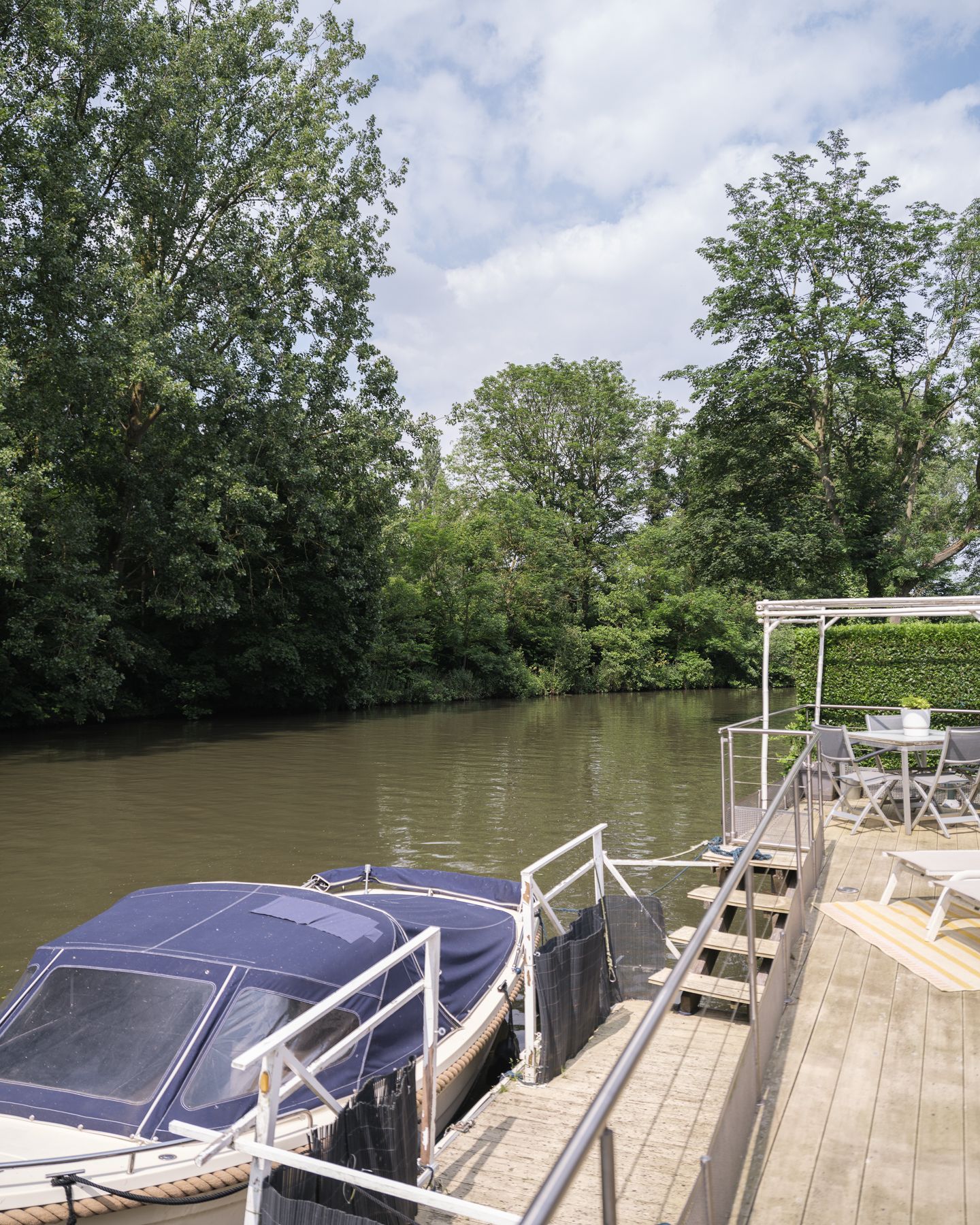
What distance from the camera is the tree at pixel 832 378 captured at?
26156 mm

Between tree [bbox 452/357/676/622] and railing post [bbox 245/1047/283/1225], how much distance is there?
49.9 metres

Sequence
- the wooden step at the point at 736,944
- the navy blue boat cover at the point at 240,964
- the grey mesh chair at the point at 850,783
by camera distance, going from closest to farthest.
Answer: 1. the navy blue boat cover at the point at 240,964
2. the wooden step at the point at 736,944
3. the grey mesh chair at the point at 850,783

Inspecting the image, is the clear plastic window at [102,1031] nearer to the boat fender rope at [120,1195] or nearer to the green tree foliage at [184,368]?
the boat fender rope at [120,1195]

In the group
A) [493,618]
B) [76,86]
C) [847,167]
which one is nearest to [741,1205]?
[76,86]

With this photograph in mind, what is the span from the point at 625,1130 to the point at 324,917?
7.42ft

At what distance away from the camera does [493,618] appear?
42.3 meters

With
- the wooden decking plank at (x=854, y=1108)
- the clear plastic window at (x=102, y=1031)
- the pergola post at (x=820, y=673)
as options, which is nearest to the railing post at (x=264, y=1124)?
the clear plastic window at (x=102, y=1031)

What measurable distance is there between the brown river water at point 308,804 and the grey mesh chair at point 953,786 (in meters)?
2.90

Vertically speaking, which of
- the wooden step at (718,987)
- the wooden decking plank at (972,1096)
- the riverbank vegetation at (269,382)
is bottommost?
the wooden step at (718,987)

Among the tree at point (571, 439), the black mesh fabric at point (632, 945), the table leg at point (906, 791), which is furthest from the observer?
the tree at point (571, 439)

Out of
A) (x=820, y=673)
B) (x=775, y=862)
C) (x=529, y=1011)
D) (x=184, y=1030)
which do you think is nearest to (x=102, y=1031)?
(x=184, y=1030)

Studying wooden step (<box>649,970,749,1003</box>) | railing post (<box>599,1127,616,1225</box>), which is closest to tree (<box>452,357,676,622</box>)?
wooden step (<box>649,970,749,1003</box>)

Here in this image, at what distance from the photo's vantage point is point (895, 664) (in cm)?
1457

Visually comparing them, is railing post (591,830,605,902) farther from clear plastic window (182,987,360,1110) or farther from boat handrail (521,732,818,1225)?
boat handrail (521,732,818,1225)
